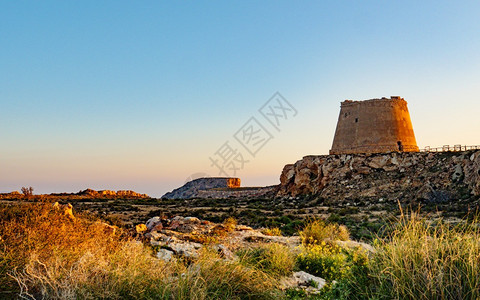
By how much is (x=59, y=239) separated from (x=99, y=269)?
1.14 metres

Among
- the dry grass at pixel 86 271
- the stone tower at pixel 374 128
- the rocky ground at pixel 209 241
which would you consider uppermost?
the stone tower at pixel 374 128

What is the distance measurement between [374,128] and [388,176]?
870 cm

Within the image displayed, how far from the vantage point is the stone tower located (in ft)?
115

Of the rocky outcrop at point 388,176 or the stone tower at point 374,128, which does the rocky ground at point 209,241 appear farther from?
the stone tower at point 374,128

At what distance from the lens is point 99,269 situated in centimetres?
416

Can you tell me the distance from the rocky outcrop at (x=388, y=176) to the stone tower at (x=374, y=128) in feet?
14.1

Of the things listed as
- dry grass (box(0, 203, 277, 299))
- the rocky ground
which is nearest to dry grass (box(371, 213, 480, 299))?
the rocky ground

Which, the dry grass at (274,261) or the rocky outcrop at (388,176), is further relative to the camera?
the rocky outcrop at (388,176)

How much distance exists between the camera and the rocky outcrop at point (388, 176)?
912 inches

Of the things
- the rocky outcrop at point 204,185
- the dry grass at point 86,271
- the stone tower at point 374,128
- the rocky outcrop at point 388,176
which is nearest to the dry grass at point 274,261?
the dry grass at point 86,271

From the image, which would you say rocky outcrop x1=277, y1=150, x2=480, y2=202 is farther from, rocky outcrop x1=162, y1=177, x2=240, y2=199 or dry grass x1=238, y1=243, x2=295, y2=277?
rocky outcrop x1=162, y1=177, x2=240, y2=199

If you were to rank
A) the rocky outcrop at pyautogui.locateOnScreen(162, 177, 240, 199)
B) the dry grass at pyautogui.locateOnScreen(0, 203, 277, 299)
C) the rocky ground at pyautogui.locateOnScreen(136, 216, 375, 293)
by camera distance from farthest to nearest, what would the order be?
the rocky outcrop at pyautogui.locateOnScreen(162, 177, 240, 199), the rocky ground at pyautogui.locateOnScreen(136, 216, 375, 293), the dry grass at pyautogui.locateOnScreen(0, 203, 277, 299)

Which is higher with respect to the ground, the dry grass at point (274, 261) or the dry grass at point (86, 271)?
the dry grass at point (86, 271)

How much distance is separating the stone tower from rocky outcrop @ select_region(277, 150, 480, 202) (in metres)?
4.30
